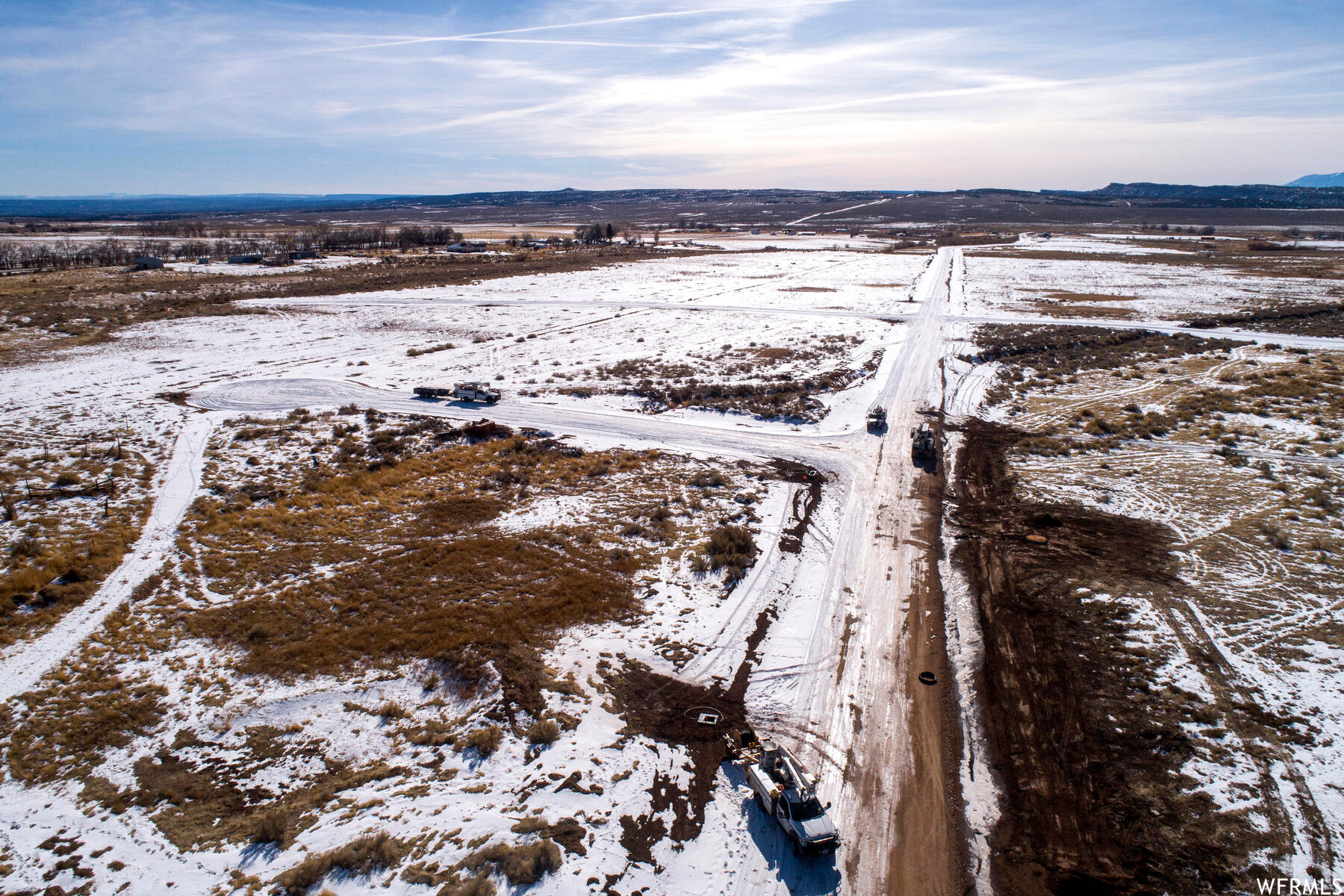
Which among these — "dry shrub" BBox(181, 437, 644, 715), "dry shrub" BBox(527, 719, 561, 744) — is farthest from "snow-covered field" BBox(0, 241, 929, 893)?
"dry shrub" BBox(181, 437, 644, 715)

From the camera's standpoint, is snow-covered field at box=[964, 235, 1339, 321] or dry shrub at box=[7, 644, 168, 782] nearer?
dry shrub at box=[7, 644, 168, 782]

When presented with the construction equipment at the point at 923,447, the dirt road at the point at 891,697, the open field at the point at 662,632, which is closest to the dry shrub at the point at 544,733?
the open field at the point at 662,632

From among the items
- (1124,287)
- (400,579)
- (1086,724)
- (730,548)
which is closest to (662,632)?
(730,548)

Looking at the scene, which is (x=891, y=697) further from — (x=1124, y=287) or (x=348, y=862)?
(x=1124, y=287)

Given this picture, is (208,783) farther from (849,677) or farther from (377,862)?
(849,677)

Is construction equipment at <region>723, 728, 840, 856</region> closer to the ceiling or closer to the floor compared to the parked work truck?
closer to the floor

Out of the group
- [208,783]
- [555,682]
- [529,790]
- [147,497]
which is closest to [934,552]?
[555,682]

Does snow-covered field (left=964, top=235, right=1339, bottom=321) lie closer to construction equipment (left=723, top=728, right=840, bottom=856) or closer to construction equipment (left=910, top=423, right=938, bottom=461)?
construction equipment (left=910, top=423, right=938, bottom=461)
